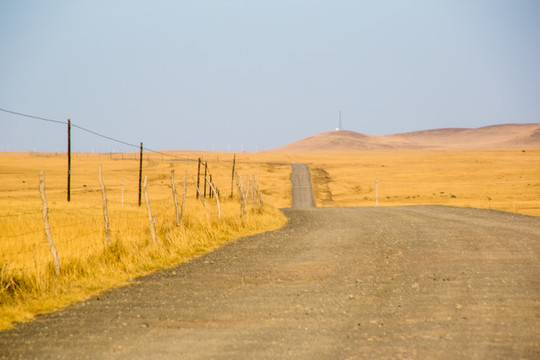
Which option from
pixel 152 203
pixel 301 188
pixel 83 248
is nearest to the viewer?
pixel 83 248

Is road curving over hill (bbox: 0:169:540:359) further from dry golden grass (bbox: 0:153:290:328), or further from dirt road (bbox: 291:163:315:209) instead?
Answer: dirt road (bbox: 291:163:315:209)

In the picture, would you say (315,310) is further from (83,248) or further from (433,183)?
(433,183)

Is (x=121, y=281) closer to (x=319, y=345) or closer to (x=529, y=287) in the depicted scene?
(x=319, y=345)

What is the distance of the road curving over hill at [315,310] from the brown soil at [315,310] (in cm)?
2

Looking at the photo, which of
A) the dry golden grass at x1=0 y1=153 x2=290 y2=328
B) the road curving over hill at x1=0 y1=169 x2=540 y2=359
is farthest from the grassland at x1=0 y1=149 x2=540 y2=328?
the road curving over hill at x1=0 y1=169 x2=540 y2=359

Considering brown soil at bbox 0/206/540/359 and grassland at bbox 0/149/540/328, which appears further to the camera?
grassland at bbox 0/149/540/328

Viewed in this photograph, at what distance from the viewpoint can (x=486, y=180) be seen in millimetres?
72312

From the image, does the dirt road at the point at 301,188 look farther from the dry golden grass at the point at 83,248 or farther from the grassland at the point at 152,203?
the dry golden grass at the point at 83,248

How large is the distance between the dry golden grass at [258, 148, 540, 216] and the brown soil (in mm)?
25940

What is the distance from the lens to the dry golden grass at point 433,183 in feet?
Answer: 177

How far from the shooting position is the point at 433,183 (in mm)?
70750

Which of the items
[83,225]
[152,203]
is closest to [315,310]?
[83,225]

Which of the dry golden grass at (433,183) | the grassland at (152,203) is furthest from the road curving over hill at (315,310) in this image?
the dry golden grass at (433,183)

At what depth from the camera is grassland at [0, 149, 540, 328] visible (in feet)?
34.6
